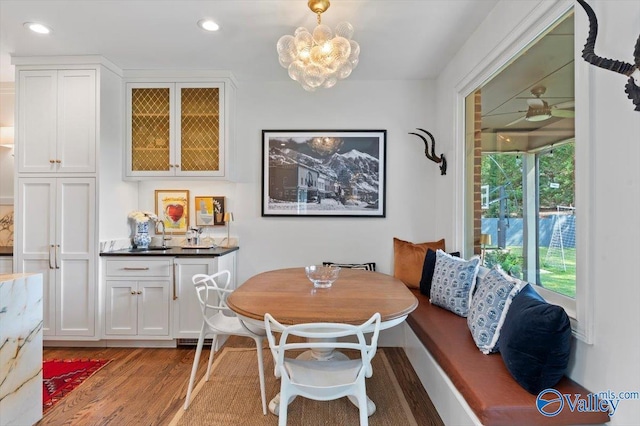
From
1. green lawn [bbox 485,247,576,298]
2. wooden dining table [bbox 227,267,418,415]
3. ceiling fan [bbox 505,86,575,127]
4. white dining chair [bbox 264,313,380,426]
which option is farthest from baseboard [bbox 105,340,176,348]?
ceiling fan [bbox 505,86,575,127]

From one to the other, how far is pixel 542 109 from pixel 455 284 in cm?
121

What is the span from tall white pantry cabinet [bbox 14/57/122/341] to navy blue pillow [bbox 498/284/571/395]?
320 cm

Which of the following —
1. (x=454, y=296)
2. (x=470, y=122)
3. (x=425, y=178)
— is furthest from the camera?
(x=425, y=178)

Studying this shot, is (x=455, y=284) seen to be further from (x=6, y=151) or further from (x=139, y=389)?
(x=6, y=151)

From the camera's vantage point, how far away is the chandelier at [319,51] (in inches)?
73.6

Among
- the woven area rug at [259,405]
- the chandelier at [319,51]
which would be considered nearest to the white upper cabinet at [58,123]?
the chandelier at [319,51]

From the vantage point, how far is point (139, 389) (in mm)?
2285

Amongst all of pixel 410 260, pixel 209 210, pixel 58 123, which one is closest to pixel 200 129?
pixel 209 210

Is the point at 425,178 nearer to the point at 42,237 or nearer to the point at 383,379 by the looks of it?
the point at 383,379

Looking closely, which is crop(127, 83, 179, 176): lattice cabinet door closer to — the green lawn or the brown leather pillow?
the brown leather pillow

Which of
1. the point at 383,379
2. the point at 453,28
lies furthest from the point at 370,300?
the point at 453,28

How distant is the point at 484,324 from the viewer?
1.71 m

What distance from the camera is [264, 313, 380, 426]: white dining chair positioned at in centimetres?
139

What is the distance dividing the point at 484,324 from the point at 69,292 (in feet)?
10.9
